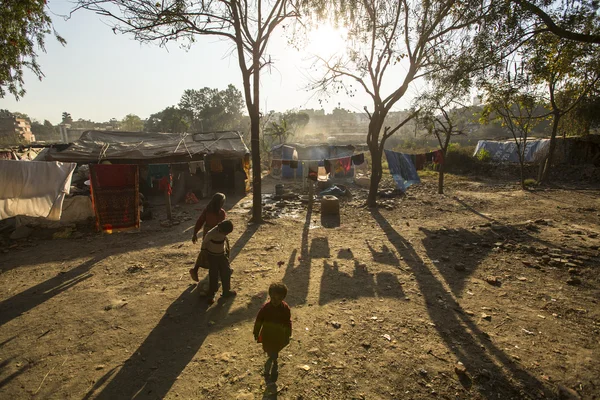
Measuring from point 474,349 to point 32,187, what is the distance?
8355 millimetres

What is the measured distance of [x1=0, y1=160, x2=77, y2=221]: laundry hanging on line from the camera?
227 inches

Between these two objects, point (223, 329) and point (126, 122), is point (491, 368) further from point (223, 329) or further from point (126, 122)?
point (126, 122)

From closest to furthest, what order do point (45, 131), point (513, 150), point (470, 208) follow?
point (470, 208)
point (513, 150)
point (45, 131)

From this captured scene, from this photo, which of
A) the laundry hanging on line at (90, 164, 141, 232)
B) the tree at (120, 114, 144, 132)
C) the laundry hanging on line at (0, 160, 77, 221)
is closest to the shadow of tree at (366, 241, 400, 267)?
the laundry hanging on line at (90, 164, 141, 232)

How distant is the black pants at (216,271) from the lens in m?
4.25

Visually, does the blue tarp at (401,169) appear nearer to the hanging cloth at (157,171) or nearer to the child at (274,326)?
the hanging cloth at (157,171)

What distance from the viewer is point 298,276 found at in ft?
17.6

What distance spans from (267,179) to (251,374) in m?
16.7

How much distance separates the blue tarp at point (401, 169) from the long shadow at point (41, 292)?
33.2ft

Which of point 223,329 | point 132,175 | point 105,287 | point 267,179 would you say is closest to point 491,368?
point 223,329

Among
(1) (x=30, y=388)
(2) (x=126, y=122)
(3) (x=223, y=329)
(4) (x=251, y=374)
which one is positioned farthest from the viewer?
(2) (x=126, y=122)

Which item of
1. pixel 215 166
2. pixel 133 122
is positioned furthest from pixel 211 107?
pixel 215 166

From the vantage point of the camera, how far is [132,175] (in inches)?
294

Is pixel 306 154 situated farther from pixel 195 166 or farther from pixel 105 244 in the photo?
pixel 105 244
